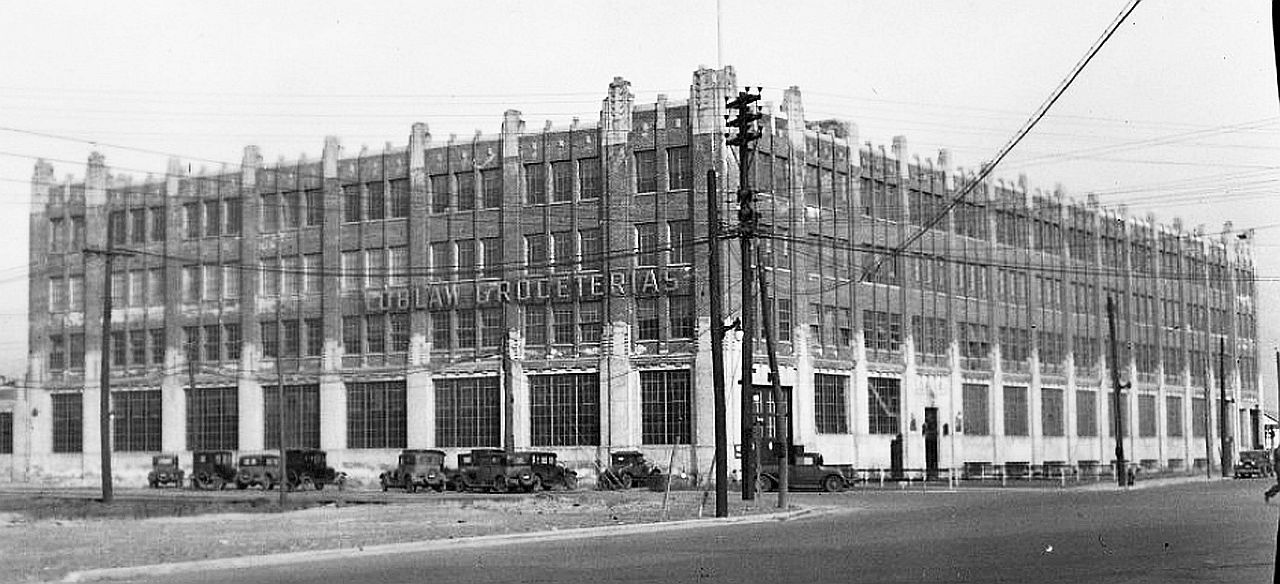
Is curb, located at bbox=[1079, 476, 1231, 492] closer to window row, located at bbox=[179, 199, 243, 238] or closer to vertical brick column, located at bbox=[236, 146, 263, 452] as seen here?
vertical brick column, located at bbox=[236, 146, 263, 452]

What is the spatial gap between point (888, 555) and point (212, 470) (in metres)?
58.6

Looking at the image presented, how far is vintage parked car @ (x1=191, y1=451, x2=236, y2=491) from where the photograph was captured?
75.3m

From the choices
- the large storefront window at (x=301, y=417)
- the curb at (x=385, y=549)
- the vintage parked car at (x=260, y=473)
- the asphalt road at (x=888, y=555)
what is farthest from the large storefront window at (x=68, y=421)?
the asphalt road at (x=888, y=555)

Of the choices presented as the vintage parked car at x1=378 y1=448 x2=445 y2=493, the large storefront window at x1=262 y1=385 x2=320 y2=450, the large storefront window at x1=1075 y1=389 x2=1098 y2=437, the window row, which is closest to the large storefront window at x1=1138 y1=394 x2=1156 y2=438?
the large storefront window at x1=1075 y1=389 x2=1098 y2=437

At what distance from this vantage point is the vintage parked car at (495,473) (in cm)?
6419

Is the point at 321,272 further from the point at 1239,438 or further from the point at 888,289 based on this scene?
the point at 1239,438

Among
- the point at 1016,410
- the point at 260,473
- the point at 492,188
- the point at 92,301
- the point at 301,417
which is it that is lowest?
the point at 260,473

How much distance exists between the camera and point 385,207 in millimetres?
78938

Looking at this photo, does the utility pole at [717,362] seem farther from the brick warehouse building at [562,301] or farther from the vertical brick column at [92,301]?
the vertical brick column at [92,301]

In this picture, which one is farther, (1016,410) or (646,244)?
(1016,410)

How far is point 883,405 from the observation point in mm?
78188

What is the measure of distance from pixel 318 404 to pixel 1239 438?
69629 mm

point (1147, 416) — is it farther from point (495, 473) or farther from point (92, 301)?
point (92, 301)

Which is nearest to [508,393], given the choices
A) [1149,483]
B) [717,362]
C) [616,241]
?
[616,241]
